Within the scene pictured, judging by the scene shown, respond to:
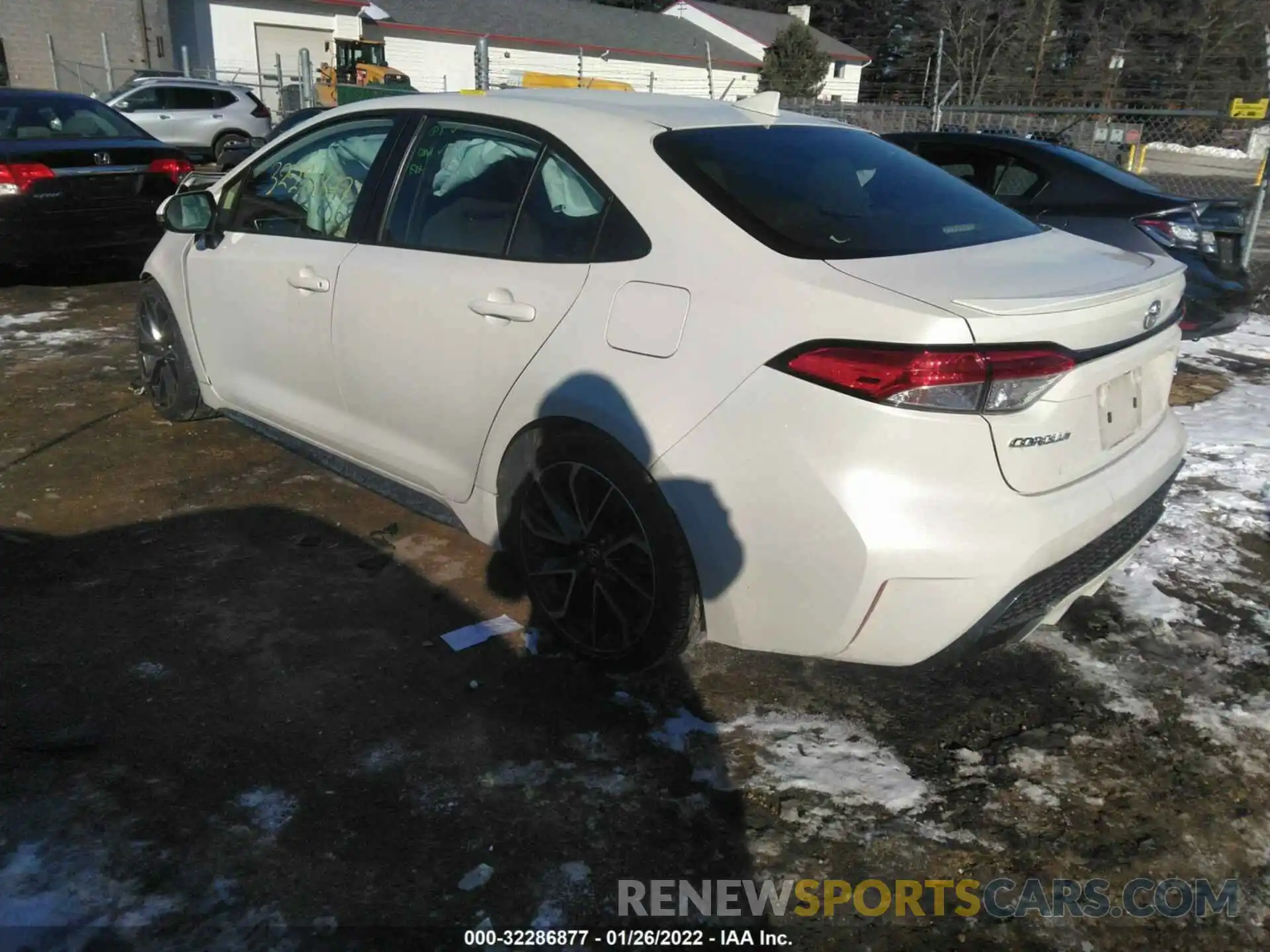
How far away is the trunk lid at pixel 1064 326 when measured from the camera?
2.27m

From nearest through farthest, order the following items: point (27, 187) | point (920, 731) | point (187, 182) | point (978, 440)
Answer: point (978, 440) → point (920, 731) → point (187, 182) → point (27, 187)

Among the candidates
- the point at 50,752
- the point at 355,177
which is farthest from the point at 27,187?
the point at 50,752

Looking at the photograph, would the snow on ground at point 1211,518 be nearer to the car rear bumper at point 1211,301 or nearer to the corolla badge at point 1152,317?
the car rear bumper at point 1211,301

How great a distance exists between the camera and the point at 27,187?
728 cm

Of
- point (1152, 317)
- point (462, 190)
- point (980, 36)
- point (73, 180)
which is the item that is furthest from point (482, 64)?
point (980, 36)

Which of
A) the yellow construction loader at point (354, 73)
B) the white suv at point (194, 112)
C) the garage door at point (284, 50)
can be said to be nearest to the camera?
the white suv at point (194, 112)

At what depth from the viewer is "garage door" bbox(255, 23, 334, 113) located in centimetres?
2994

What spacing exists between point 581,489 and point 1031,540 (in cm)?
123

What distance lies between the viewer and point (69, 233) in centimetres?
757

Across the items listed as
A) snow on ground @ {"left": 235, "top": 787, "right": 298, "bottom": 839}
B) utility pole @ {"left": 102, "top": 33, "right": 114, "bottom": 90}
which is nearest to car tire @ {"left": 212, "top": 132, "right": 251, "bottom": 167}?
utility pole @ {"left": 102, "top": 33, "right": 114, "bottom": 90}

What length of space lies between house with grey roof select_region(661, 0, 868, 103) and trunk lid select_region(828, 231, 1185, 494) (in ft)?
167

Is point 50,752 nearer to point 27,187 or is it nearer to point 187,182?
point 187,182

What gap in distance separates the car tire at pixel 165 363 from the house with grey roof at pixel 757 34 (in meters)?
49.6

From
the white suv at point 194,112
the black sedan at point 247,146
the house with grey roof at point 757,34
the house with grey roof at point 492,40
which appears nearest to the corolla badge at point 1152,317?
the black sedan at point 247,146
